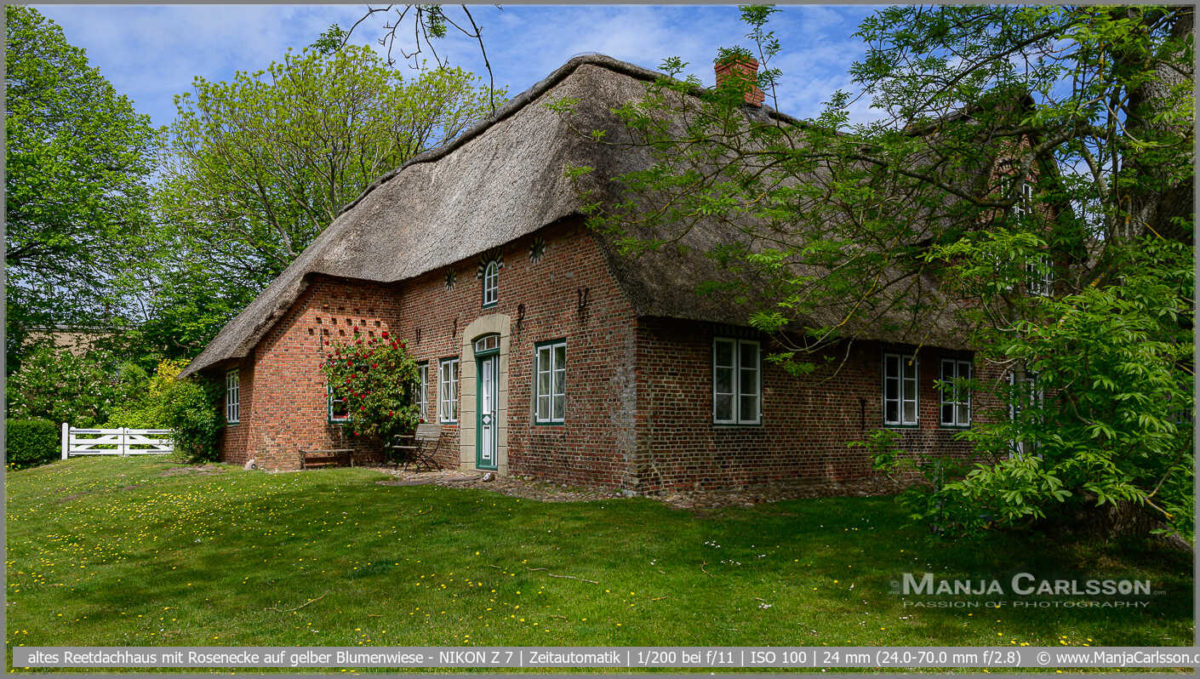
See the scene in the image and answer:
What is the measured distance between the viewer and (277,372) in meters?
15.9

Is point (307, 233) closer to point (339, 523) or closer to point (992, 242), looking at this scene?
point (339, 523)

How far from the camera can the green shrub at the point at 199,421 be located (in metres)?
19.0

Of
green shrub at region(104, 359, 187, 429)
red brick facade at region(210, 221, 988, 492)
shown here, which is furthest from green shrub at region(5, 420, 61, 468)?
red brick facade at region(210, 221, 988, 492)

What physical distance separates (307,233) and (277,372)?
56.0 ft

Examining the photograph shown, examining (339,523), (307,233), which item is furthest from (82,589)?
(307,233)

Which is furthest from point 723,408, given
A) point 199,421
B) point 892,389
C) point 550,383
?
point 199,421

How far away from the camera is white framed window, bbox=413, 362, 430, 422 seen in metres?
16.5

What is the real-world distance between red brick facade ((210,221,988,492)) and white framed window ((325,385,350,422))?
0.42ft

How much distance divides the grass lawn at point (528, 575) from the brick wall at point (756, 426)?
132cm

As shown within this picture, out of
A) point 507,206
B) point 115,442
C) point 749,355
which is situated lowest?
point 115,442

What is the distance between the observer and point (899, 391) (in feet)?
47.5

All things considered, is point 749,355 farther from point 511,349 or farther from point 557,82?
point 557,82

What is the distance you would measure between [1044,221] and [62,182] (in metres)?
25.6

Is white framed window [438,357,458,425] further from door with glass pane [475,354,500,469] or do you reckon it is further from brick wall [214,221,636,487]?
door with glass pane [475,354,500,469]
